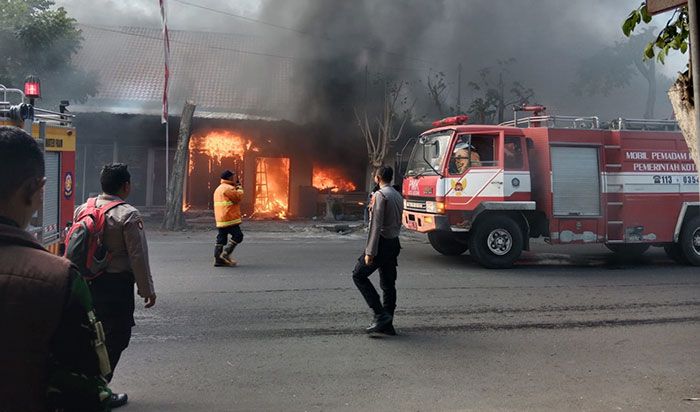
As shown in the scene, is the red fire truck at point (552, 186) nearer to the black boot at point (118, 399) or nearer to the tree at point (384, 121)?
the black boot at point (118, 399)

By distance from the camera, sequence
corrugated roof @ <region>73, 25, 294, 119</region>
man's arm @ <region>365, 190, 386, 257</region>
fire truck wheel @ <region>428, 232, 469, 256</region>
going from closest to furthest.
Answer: man's arm @ <region>365, 190, 386, 257</region>, fire truck wheel @ <region>428, 232, 469, 256</region>, corrugated roof @ <region>73, 25, 294, 119</region>

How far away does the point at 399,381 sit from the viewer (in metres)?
3.71

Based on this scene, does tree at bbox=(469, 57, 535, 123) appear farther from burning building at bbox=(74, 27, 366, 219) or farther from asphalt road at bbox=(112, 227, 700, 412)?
asphalt road at bbox=(112, 227, 700, 412)

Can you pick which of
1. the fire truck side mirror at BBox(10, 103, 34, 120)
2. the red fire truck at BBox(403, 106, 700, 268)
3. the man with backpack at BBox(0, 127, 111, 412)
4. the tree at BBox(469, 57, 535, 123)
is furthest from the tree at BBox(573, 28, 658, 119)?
the man with backpack at BBox(0, 127, 111, 412)

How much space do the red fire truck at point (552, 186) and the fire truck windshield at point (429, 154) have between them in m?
0.02

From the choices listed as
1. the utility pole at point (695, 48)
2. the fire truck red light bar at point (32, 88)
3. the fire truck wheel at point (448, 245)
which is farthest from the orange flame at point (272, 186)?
the utility pole at point (695, 48)

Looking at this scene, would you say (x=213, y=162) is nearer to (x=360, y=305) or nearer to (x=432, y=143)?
(x=432, y=143)

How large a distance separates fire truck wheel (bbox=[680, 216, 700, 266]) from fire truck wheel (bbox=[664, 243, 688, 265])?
9 cm

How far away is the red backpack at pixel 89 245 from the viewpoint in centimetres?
306

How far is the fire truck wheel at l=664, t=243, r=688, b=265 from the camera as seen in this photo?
9.00 m

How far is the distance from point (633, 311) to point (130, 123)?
13628 mm

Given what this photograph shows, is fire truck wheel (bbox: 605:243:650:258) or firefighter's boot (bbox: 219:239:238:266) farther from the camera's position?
fire truck wheel (bbox: 605:243:650:258)

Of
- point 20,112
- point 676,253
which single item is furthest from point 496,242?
point 20,112

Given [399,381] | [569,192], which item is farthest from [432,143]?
[399,381]
